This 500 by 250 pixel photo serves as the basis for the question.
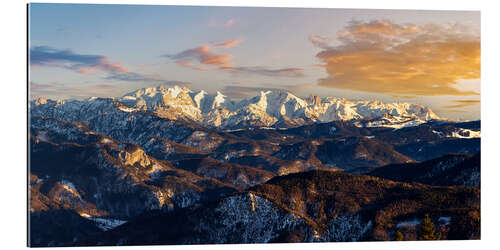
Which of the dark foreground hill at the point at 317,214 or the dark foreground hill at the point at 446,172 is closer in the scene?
the dark foreground hill at the point at 317,214

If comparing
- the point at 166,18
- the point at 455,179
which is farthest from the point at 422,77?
the point at 166,18

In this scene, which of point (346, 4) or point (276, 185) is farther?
point (276, 185)

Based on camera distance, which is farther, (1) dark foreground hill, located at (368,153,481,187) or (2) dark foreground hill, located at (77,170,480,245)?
(1) dark foreground hill, located at (368,153,481,187)

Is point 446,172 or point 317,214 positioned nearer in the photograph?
point 317,214

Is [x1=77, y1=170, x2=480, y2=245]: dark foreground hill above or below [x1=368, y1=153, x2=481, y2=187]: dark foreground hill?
below

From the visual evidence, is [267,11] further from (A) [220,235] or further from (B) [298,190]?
(B) [298,190]

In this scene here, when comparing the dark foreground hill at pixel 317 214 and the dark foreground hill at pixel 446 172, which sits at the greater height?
the dark foreground hill at pixel 446 172

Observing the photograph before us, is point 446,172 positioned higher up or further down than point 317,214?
higher up
